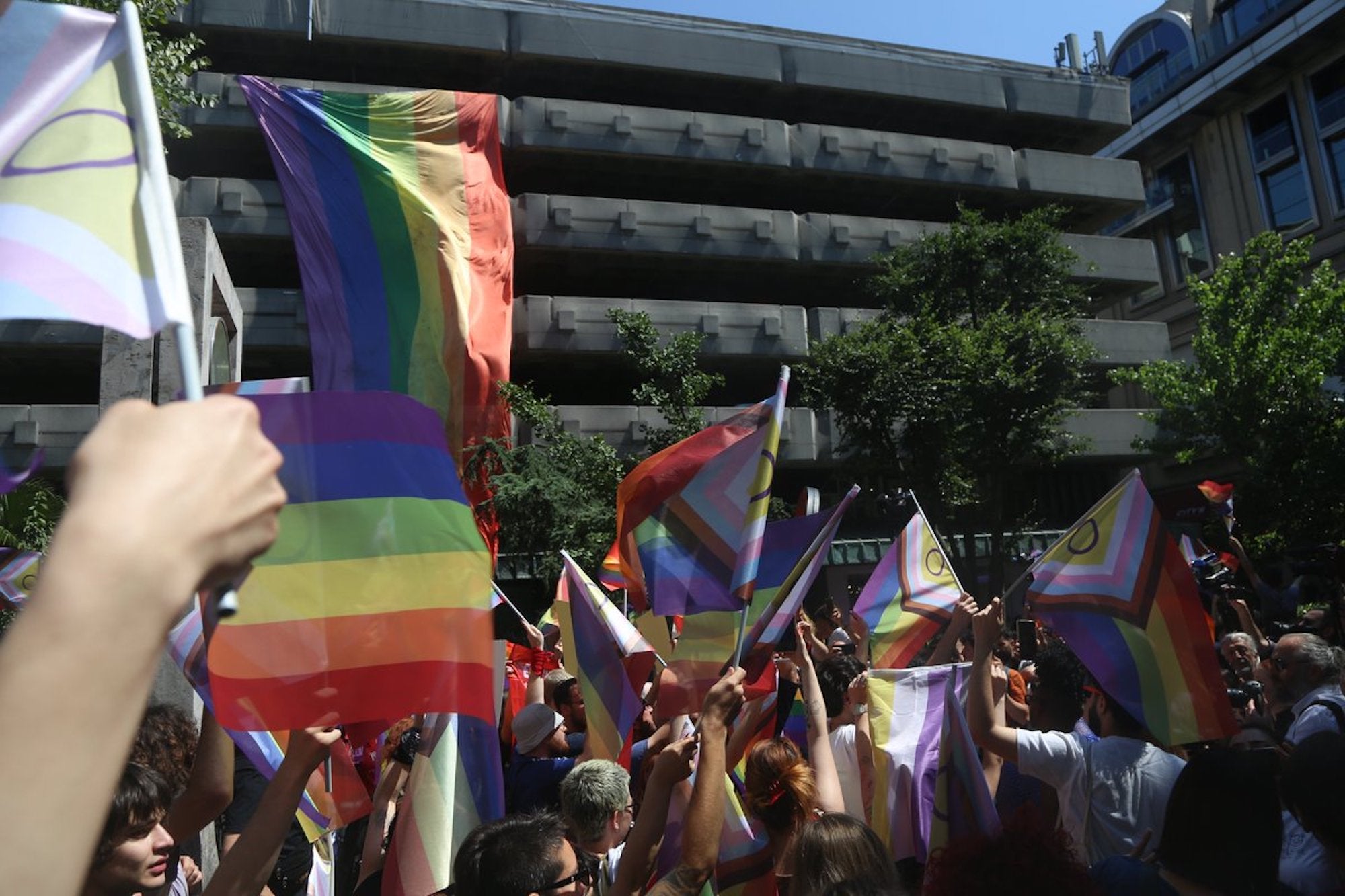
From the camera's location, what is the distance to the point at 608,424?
91.7ft

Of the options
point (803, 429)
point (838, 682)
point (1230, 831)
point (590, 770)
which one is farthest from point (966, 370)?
point (1230, 831)

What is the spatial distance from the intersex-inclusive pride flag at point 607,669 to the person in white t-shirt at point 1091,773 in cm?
151

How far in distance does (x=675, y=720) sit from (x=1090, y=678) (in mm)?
1802

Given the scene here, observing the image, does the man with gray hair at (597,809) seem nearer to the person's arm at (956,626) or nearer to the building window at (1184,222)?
the person's arm at (956,626)

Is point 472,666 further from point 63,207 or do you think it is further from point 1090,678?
point 1090,678

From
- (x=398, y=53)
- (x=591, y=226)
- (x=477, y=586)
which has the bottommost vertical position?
(x=477, y=586)

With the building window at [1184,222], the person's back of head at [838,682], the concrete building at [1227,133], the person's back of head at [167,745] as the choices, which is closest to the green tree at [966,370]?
the concrete building at [1227,133]

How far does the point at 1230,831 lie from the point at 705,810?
1302 mm

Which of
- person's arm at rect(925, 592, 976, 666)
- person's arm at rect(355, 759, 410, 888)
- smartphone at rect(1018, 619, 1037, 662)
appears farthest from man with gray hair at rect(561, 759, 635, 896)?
smartphone at rect(1018, 619, 1037, 662)

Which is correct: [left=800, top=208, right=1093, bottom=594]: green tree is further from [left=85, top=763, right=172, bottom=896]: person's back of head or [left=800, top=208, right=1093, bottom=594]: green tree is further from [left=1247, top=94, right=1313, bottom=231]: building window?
[left=85, top=763, right=172, bottom=896]: person's back of head

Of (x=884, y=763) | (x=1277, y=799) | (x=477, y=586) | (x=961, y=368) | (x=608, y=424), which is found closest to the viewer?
(x=1277, y=799)

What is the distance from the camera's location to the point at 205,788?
2996 mm

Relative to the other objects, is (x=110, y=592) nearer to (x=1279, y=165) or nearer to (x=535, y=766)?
(x=535, y=766)

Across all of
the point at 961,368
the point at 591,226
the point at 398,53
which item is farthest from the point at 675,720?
the point at 398,53
